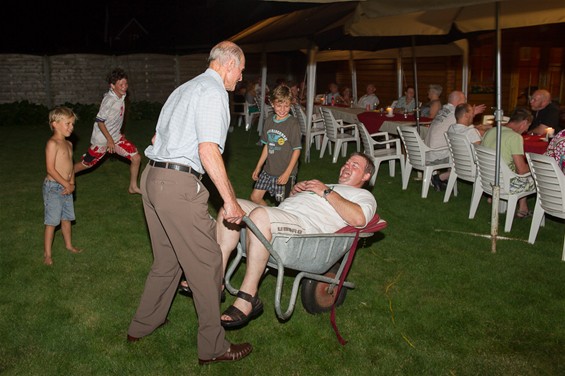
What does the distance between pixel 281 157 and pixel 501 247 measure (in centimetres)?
237

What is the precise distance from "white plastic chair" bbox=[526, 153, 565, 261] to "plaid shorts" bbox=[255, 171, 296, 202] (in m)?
2.32

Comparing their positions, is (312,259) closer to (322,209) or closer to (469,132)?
(322,209)

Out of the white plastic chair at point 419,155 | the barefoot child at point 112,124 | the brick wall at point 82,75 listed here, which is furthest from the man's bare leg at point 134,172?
the brick wall at point 82,75

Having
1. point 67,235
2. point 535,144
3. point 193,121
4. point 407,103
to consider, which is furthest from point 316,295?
point 407,103

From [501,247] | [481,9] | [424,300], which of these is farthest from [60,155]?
[481,9]

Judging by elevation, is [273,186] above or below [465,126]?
below

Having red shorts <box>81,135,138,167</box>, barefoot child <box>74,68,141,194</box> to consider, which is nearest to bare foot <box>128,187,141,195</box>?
barefoot child <box>74,68,141,194</box>

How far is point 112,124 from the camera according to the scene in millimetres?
7148

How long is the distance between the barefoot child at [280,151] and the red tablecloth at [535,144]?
2758mm

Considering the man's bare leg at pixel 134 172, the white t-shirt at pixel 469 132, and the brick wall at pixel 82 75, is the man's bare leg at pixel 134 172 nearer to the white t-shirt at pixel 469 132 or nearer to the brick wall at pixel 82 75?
the white t-shirt at pixel 469 132

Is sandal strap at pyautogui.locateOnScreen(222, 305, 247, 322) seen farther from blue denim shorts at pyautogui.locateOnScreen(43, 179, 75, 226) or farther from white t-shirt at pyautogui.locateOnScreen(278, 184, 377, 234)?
blue denim shorts at pyautogui.locateOnScreen(43, 179, 75, 226)

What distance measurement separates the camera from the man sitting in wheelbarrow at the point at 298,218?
3559 mm

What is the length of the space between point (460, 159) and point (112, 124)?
4.40 m

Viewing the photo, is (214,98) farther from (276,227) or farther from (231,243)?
(231,243)
